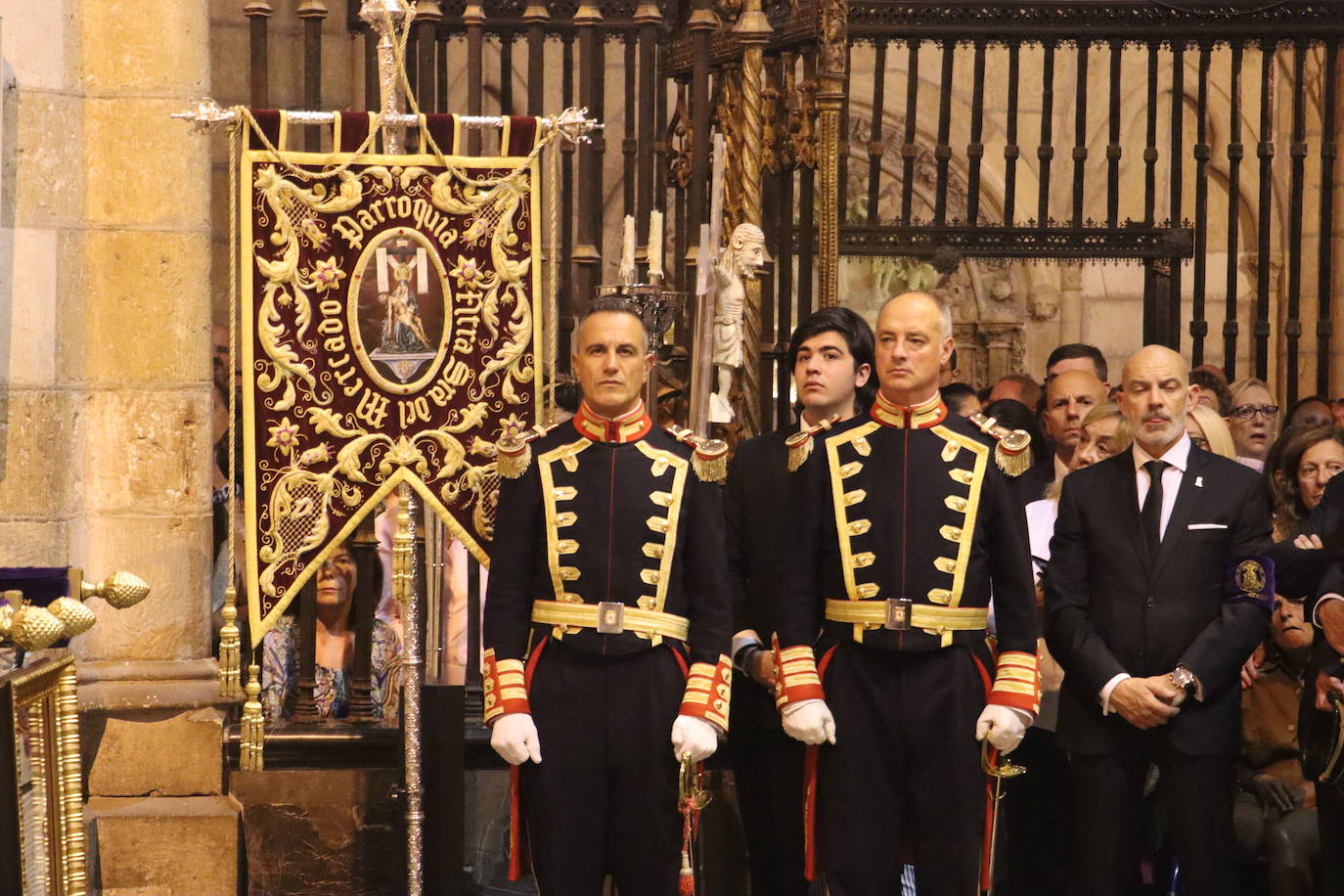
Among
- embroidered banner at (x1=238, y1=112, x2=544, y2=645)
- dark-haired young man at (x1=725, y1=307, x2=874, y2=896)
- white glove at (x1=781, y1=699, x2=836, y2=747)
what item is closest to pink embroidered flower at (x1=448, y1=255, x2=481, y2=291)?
embroidered banner at (x1=238, y1=112, x2=544, y2=645)

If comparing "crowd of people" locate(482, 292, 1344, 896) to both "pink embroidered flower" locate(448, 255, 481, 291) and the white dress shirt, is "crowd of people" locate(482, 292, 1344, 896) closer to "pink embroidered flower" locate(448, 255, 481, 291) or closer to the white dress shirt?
the white dress shirt

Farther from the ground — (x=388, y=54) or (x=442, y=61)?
(x=442, y=61)

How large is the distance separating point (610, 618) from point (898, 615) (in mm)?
602

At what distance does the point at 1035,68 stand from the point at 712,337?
18.3ft

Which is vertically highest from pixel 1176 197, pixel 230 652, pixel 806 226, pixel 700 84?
pixel 700 84

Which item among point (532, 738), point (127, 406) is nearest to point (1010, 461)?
point (532, 738)

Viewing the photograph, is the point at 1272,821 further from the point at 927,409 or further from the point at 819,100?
the point at 819,100

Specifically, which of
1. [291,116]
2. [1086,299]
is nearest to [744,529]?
[291,116]

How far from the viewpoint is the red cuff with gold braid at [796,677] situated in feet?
13.0

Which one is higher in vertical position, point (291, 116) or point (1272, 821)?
point (291, 116)

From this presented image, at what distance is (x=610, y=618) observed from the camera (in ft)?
13.2

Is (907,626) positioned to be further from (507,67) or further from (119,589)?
(507,67)

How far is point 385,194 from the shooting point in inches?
180

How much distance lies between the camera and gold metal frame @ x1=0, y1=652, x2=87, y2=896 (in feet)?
10.3
